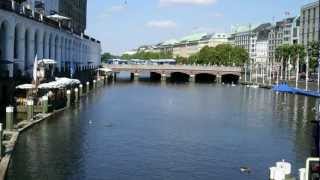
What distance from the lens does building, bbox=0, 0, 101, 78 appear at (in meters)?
74.3

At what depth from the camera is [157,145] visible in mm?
49219

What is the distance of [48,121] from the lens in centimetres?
6150

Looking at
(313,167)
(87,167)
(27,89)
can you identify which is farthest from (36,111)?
(313,167)

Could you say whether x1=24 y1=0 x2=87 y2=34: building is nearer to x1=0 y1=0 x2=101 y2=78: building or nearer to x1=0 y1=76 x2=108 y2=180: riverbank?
x1=0 y1=0 x2=101 y2=78: building

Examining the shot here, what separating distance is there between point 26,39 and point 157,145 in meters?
43.5

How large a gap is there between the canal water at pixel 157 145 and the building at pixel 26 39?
384 inches

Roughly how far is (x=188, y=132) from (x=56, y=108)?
67.3 feet

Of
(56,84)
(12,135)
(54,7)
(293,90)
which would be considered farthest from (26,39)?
(293,90)

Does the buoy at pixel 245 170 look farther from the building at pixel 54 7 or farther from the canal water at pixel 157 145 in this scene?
the building at pixel 54 7

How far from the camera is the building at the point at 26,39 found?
74312 millimetres

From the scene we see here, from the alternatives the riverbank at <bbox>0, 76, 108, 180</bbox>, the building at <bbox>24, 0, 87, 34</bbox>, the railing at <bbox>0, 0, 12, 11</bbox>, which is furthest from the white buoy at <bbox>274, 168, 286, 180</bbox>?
the building at <bbox>24, 0, 87, 34</bbox>

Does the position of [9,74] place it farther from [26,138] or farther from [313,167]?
[313,167]

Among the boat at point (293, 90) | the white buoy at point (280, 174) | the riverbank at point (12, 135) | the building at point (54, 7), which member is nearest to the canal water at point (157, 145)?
the riverbank at point (12, 135)

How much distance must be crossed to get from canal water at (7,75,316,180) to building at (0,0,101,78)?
9.76 m
